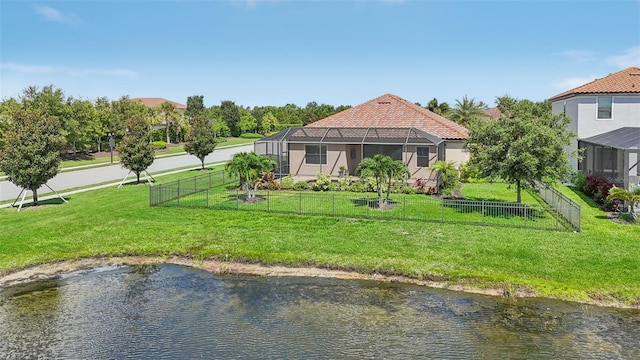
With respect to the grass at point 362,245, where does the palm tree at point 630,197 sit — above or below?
above

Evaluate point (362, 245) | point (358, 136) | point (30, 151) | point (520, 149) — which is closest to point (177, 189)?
point (30, 151)

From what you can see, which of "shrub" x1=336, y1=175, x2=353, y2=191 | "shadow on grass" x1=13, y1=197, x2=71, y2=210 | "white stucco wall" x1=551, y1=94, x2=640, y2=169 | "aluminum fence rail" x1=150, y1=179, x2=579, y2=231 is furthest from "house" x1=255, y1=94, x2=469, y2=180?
"shadow on grass" x1=13, y1=197, x2=71, y2=210

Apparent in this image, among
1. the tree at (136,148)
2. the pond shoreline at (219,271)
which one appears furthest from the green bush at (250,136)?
the pond shoreline at (219,271)

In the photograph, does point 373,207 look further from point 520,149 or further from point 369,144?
point 369,144

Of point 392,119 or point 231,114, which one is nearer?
point 392,119

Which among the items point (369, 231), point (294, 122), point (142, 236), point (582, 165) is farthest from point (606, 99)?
point (294, 122)

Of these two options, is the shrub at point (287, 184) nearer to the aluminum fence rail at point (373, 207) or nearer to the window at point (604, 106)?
the aluminum fence rail at point (373, 207)
